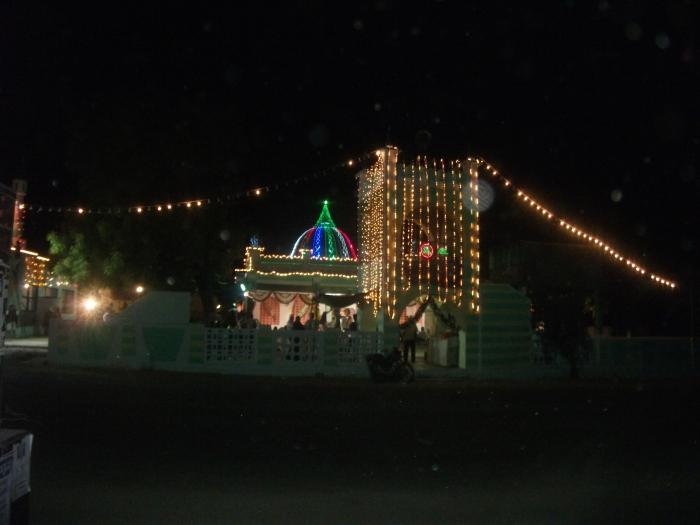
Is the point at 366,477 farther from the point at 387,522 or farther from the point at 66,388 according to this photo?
the point at 66,388

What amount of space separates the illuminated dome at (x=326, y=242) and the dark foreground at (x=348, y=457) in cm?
1523

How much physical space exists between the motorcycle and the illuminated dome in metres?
12.3

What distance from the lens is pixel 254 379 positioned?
651 inches

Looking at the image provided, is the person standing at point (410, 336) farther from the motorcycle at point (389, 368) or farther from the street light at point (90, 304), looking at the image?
the street light at point (90, 304)

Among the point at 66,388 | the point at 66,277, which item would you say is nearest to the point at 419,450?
the point at 66,388

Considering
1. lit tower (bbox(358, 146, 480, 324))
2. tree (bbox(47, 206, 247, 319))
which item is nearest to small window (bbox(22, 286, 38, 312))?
tree (bbox(47, 206, 247, 319))

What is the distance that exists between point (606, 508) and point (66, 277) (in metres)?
21.5

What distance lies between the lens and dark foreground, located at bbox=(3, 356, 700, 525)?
20.6 ft

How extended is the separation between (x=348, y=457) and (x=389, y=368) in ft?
27.8

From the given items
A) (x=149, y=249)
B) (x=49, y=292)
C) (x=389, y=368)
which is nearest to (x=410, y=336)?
(x=389, y=368)

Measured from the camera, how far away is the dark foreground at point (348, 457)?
629 cm

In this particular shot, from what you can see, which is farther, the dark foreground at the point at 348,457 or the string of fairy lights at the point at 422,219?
the string of fairy lights at the point at 422,219

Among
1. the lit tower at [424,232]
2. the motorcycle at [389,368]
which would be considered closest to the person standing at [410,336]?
the lit tower at [424,232]

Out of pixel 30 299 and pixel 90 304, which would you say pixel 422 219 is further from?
pixel 30 299
